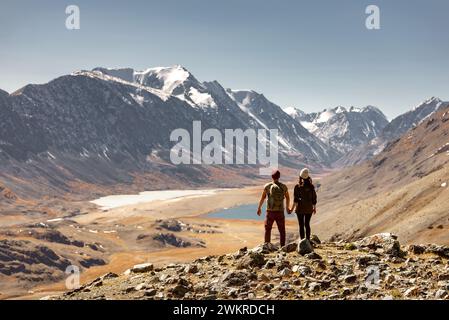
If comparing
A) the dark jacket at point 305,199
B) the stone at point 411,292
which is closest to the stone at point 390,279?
the stone at point 411,292

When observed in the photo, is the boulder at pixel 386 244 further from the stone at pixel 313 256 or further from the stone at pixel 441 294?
the stone at pixel 441 294

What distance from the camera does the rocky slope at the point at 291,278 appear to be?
1842cm

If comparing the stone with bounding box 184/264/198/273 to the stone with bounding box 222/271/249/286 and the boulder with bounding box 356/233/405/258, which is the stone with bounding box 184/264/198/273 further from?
the boulder with bounding box 356/233/405/258

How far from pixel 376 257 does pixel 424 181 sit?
105m

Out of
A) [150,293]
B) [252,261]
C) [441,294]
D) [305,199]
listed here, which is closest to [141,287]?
[150,293]

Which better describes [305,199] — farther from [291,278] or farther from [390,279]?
[390,279]

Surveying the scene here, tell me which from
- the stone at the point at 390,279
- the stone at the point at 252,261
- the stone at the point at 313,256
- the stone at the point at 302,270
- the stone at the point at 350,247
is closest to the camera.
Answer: the stone at the point at 390,279

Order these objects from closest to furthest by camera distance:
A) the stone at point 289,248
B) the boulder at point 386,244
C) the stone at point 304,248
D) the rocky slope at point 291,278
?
the rocky slope at point 291,278 → the stone at point 304,248 → the stone at point 289,248 → the boulder at point 386,244

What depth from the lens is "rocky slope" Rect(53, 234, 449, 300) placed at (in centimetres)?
1842

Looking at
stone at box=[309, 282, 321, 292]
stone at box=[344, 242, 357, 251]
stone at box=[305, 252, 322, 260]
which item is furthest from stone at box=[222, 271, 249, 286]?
stone at box=[344, 242, 357, 251]

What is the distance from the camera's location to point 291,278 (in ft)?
65.3
